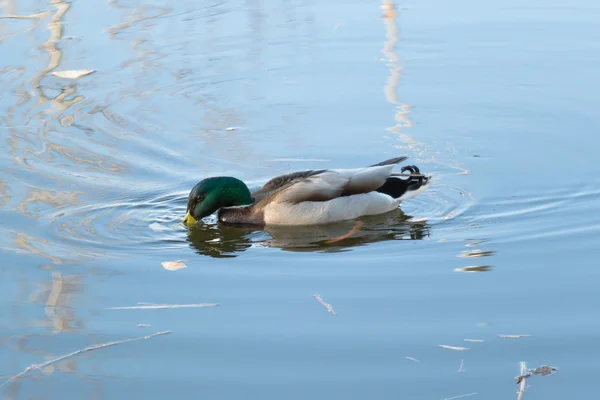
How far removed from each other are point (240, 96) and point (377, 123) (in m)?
1.48

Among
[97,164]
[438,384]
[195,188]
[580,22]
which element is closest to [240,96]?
[97,164]

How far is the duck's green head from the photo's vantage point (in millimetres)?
7059

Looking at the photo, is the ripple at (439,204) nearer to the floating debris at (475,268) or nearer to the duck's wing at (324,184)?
the duck's wing at (324,184)

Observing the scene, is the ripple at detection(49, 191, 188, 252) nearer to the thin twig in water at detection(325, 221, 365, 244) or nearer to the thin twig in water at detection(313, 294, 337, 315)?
the thin twig in water at detection(325, 221, 365, 244)

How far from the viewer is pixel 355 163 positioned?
25.8ft

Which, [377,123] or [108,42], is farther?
[108,42]

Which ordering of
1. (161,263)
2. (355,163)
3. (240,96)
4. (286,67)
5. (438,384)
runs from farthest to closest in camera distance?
(286,67), (240,96), (355,163), (161,263), (438,384)

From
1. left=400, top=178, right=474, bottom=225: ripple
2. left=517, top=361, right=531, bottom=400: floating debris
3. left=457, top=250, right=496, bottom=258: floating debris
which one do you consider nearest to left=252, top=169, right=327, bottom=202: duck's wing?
left=400, top=178, right=474, bottom=225: ripple

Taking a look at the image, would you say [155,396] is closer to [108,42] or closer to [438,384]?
[438,384]

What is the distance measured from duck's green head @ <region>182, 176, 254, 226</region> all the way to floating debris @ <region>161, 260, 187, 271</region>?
1047mm

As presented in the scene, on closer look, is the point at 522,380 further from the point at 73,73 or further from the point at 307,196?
the point at 73,73

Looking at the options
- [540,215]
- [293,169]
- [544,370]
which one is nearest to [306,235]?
[293,169]

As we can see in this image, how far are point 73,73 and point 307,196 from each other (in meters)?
4.08

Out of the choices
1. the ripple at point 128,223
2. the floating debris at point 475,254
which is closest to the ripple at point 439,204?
the floating debris at point 475,254
